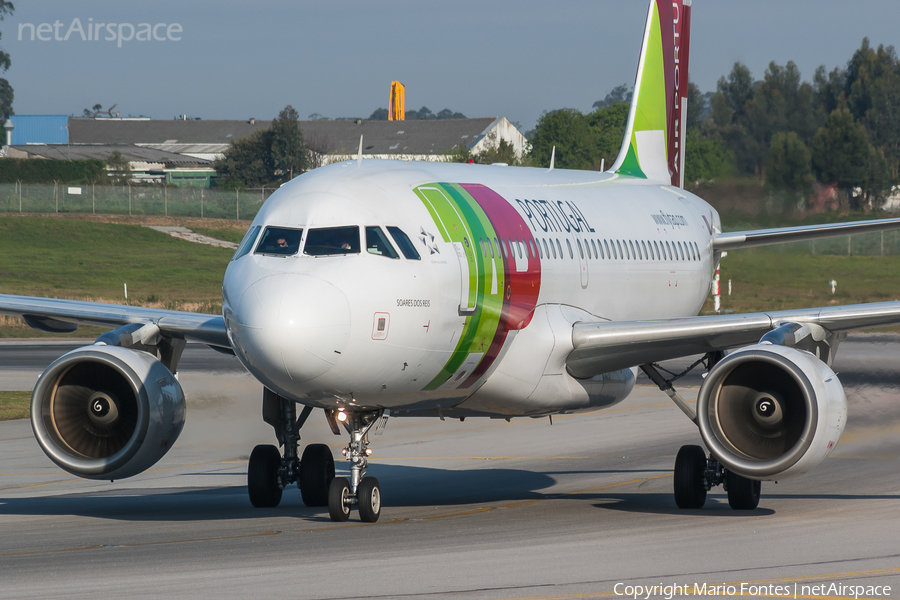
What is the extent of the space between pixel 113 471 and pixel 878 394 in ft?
67.6

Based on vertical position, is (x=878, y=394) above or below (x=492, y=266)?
below

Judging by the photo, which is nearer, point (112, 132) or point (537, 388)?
point (537, 388)

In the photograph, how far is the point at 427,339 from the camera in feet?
46.2

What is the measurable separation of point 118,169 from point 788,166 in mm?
79019

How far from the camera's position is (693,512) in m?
16.7

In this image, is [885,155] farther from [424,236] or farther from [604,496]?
[424,236]

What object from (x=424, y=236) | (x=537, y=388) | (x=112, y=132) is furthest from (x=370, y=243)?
(x=112, y=132)

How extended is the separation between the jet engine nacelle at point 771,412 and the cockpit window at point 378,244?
4085 mm

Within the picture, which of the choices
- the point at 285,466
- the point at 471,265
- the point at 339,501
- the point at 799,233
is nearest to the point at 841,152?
the point at 799,233

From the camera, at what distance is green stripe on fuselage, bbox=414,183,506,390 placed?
48.9 feet

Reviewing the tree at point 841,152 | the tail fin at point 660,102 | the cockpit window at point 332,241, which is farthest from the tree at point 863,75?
the cockpit window at point 332,241

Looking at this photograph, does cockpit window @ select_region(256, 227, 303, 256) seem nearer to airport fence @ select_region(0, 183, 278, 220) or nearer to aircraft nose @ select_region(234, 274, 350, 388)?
aircraft nose @ select_region(234, 274, 350, 388)

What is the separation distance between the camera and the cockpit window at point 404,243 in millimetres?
14015

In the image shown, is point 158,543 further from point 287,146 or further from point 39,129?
point 39,129
